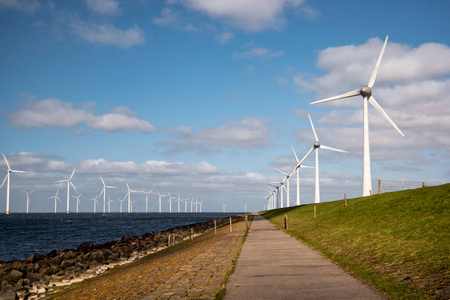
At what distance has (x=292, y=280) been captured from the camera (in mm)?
12469

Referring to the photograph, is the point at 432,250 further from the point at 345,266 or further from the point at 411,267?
the point at 345,266

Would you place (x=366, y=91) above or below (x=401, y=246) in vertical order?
above

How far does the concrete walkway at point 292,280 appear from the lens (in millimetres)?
10484

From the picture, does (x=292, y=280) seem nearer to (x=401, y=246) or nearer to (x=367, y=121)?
(x=401, y=246)

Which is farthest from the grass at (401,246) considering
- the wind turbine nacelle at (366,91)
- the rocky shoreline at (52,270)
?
the wind turbine nacelle at (366,91)

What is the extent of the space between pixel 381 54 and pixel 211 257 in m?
43.6

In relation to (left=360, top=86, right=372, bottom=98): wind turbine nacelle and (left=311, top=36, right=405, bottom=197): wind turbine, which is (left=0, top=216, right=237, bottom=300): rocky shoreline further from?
(left=360, top=86, right=372, bottom=98): wind turbine nacelle

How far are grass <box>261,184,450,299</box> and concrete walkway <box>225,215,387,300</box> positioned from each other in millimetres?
621

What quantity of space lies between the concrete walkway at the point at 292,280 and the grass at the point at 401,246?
62 centimetres

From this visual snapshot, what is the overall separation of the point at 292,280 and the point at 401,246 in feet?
20.8

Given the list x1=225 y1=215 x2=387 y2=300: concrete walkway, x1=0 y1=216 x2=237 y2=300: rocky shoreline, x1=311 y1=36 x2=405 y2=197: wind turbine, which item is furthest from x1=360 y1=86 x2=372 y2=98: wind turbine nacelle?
x1=225 y1=215 x2=387 y2=300: concrete walkway

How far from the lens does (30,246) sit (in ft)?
157

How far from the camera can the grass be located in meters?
11.2

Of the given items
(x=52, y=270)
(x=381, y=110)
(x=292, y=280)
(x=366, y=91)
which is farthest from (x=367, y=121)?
(x=292, y=280)
